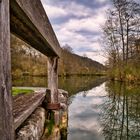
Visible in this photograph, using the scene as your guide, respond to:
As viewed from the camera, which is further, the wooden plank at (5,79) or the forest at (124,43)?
the forest at (124,43)

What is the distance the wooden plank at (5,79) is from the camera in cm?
145

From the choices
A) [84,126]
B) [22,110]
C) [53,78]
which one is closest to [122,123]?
[84,126]

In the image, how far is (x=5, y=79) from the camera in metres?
1.50

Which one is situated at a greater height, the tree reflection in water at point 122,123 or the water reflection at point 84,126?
the tree reflection in water at point 122,123

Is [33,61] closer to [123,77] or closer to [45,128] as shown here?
[123,77]

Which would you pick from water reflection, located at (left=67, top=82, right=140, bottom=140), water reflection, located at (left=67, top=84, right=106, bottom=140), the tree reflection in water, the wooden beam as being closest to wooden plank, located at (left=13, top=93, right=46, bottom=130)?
the wooden beam

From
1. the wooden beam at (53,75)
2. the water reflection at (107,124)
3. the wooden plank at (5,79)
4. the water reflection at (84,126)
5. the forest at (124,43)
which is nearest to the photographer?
the wooden plank at (5,79)

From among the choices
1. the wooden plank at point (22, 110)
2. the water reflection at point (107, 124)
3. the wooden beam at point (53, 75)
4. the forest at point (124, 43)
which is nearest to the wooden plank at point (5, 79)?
the wooden plank at point (22, 110)

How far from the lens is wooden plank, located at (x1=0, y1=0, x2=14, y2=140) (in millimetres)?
1453

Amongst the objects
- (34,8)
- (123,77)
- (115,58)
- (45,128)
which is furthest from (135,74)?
(34,8)

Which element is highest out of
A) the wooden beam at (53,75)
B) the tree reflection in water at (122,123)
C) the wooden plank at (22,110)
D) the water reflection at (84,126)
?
the wooden beam at (53,75)

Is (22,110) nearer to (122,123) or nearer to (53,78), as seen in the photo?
(53,78)

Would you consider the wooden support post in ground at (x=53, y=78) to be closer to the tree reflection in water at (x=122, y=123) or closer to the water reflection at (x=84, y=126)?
the water reflection at (x=84, y=126)

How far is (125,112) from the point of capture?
33.3 feet
